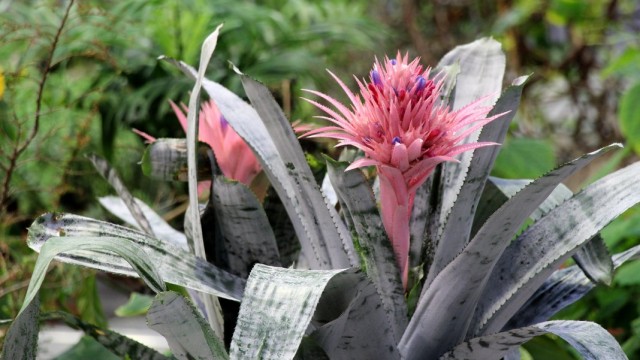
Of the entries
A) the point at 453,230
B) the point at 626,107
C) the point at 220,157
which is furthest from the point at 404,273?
the point at 626,107

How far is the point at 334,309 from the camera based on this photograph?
80 cm

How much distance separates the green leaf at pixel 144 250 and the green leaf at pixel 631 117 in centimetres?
130

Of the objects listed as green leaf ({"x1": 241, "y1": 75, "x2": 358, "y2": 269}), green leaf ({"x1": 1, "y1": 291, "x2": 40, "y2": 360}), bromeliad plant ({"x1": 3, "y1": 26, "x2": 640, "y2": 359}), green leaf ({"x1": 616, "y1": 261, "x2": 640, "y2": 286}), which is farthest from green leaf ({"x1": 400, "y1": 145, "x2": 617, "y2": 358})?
green leaf ({"x1": 616, "y1": 261, "x2": 640, "y2": 286})

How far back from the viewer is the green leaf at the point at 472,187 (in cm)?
82

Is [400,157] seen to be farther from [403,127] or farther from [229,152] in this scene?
[229,152]

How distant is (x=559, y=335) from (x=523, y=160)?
1.20 metres

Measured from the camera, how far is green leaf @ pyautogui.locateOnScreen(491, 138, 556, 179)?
187 cm

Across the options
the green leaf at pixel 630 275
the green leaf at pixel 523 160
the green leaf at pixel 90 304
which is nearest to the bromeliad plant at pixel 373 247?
the green leaf at pixel 630 275

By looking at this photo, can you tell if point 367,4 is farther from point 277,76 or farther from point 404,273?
point 404,273

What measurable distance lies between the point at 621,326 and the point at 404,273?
37.2 inches

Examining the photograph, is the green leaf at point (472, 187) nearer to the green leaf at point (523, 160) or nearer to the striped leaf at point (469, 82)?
the striped leaf at point (469, 82)

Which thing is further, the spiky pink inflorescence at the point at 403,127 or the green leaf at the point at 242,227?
the green leaf at the point at 242,227

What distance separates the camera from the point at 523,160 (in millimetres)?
1900

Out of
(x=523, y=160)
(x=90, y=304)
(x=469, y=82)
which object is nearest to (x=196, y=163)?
(x=469, y=82)
